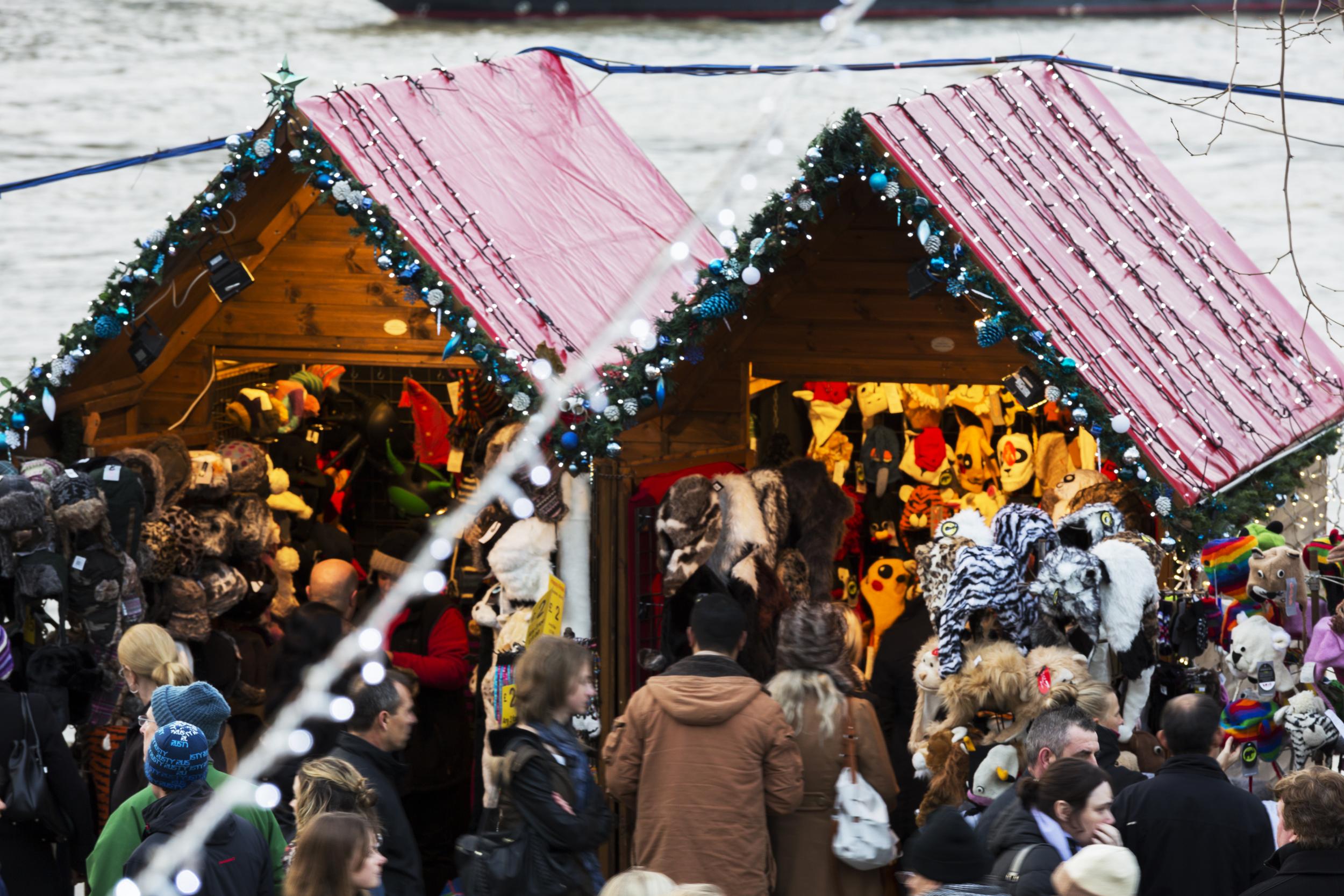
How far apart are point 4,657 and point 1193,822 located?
4.05 meters

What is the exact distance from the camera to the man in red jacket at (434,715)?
286 inches

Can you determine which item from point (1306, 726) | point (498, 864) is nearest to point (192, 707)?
point (498, 864)

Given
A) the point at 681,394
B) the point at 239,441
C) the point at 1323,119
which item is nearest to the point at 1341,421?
the point at 681,394

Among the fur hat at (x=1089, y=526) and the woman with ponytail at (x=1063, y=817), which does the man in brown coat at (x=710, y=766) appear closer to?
the woman with ponytail at (x=1063, y=817)

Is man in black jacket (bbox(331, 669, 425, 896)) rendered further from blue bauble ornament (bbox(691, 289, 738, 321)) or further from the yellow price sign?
blue bauble ornament (bbox(691, 289, 738, 321))

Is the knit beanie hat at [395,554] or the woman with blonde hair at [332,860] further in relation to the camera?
the knit beanie hat at [395,554]

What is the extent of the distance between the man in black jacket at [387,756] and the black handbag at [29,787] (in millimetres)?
1299

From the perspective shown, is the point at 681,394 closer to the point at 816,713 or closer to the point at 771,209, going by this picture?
the point at 771,209

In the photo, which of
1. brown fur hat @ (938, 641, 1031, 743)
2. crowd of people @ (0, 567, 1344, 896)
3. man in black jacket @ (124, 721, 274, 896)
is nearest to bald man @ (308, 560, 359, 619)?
crowd of people @ (0, 567, 1344, 896)

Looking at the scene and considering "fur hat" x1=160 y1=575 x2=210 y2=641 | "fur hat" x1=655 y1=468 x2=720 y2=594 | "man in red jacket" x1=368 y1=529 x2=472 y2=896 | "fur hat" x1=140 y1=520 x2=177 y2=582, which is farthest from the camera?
"man in red jacket" x1=368 y1=529 x2=472 y2=896

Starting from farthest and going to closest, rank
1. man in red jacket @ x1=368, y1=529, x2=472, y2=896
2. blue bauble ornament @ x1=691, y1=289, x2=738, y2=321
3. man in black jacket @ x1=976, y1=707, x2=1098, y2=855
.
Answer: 1. man in red jacket @ x1=368, y1=529, x2=472, y2=896
2. blue bauble ornament @ x1=691, y1=289, x2=738, y2=321
3. man in black jacket @ x1=976, y1=707, x2=1098, y2=855

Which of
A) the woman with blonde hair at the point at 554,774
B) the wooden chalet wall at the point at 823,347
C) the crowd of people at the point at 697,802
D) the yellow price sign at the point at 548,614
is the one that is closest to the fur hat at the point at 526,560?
the yellow price sign at the point at 548,614

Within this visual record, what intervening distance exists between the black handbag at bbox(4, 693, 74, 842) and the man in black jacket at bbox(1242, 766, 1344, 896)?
3803 mm

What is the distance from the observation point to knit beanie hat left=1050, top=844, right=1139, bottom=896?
3746mm
